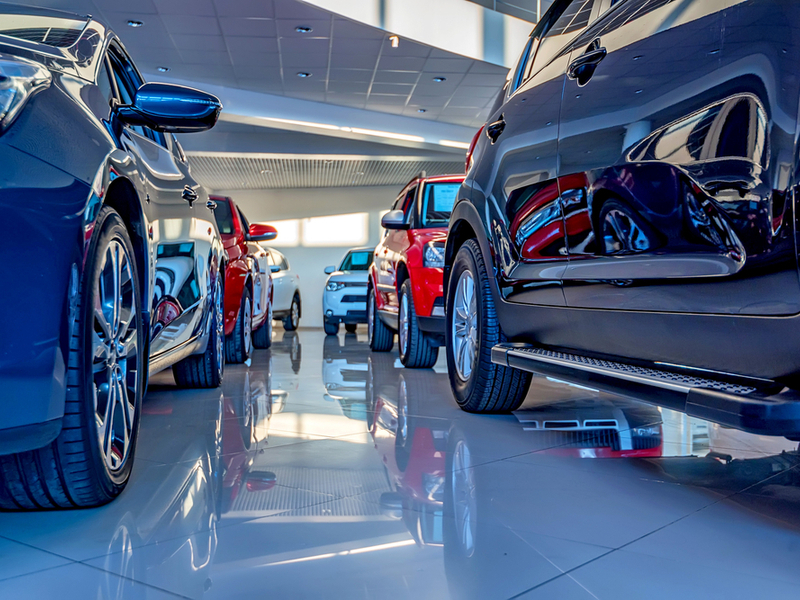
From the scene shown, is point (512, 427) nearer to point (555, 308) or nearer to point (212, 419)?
point (555, 308)

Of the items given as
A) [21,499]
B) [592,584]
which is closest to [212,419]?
[21,499]

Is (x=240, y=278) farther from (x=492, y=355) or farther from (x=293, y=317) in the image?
(x=293, y=317)

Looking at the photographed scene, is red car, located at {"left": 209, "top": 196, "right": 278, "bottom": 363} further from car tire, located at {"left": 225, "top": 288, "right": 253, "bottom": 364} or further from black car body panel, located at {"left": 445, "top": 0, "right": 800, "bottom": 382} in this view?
black car body panel, located at {"left": 445, "top": 0, "right": 800, "bottom": 382}

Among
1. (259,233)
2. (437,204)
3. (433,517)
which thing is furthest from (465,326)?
(259,233)

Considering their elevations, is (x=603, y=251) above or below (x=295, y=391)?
above

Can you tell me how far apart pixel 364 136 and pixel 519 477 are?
38.8 ft

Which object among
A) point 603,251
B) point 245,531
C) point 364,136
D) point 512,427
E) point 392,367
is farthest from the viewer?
point 364,136

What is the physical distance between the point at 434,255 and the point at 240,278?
5.42 ft

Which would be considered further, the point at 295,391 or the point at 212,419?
the point at 295,391

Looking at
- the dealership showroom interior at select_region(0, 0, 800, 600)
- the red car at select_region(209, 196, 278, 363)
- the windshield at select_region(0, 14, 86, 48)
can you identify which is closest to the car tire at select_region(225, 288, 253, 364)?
the red car at select_region(209, 196, 278, 363)

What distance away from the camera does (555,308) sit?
2365 mm

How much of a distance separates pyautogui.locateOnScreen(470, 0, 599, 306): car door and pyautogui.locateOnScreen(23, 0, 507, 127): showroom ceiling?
6288 millimetres

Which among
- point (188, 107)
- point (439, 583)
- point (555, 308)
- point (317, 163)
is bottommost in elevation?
point (439, 583)

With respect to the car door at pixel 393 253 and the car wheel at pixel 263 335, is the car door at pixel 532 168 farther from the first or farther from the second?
the car wheel at pixel 263 335
